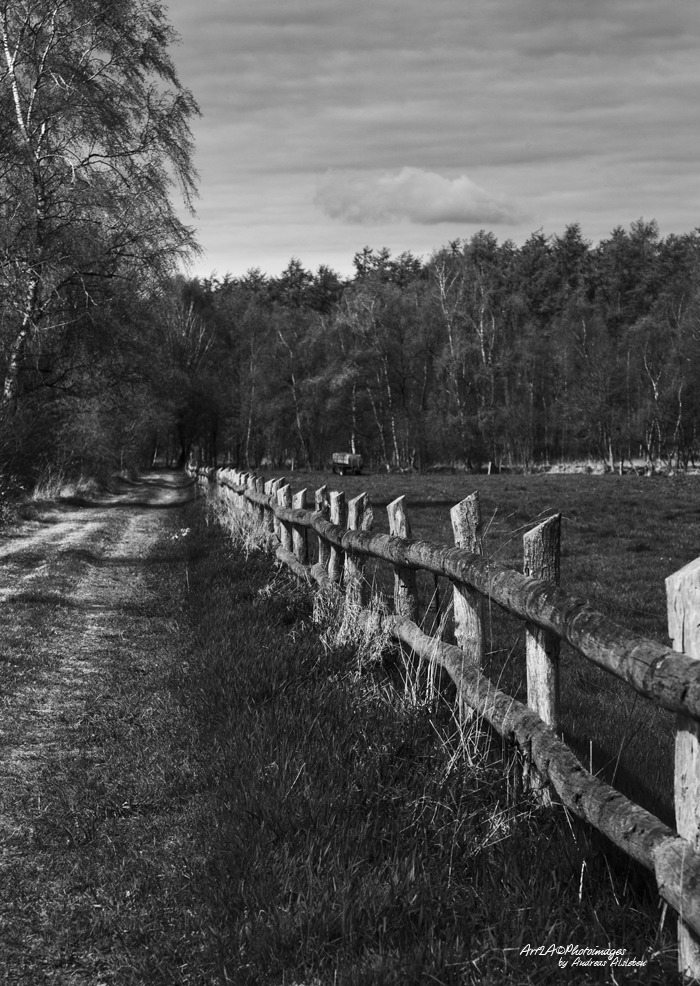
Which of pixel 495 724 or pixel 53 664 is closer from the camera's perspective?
pixel 495 724

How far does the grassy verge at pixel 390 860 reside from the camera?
2789mm

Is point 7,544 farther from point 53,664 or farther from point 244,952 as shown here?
point 244,952

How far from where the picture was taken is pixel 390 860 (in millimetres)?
3338

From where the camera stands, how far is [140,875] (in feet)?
12.1

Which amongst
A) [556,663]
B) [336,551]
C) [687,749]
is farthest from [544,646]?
[336,551]

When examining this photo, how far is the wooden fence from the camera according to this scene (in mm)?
2584

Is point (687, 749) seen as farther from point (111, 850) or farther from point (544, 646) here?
point (111, 850)

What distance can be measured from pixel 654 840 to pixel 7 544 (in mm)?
13895

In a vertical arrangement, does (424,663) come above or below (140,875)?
above

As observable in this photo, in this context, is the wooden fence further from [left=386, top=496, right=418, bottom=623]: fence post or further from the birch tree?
the birch tree

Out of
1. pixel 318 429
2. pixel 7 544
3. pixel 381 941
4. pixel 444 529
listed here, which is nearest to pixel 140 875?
pixel 381 941

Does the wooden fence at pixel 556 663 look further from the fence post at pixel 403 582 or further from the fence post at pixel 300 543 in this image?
the fence post at pixel 300 543

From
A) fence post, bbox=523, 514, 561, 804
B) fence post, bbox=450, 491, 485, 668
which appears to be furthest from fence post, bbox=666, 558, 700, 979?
fence post, bbox=450, 491, 485, 668

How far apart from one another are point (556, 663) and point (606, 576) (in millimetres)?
8809
